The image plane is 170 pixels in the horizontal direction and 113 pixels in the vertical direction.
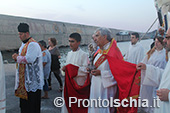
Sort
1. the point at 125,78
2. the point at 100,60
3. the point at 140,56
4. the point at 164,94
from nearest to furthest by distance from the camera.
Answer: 1. the point at 164,94
2. the point at 125,78
3. the point at 100,60
4. the point at 140,56

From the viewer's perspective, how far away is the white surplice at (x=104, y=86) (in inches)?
126

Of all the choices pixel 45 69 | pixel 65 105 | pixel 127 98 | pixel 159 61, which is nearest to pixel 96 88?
pixel 127 98

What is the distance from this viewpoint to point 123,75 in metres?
3.11

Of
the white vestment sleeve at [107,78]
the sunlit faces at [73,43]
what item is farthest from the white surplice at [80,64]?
the white vestment sleeve at [107,78]

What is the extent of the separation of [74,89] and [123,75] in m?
1.25

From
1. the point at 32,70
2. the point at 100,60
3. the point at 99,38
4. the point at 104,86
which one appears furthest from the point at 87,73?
the point at 32,70

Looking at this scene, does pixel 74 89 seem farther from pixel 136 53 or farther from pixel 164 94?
pixel 136 53

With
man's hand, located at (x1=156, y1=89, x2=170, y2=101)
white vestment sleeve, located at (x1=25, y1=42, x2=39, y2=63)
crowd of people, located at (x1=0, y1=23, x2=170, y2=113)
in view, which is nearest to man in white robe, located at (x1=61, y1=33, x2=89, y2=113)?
crowd of people, located at (x1=0, y1=23, x2=170, y2=113)

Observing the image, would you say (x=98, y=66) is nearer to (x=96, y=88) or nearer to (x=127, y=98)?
(x=96, y=88)

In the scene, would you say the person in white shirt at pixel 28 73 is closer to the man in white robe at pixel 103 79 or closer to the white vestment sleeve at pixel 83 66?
the white vestment sleeve at pixel 83 66

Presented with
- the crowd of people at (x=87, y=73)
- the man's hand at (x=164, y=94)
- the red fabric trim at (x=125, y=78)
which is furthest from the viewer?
the crowd of people at (x=87, y=73)

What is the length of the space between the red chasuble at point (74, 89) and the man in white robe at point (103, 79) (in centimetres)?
49

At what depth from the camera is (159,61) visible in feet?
13.1

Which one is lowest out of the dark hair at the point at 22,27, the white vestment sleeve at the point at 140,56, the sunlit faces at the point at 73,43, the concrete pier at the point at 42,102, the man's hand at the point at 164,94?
the concrete pier at the point at 42,102
